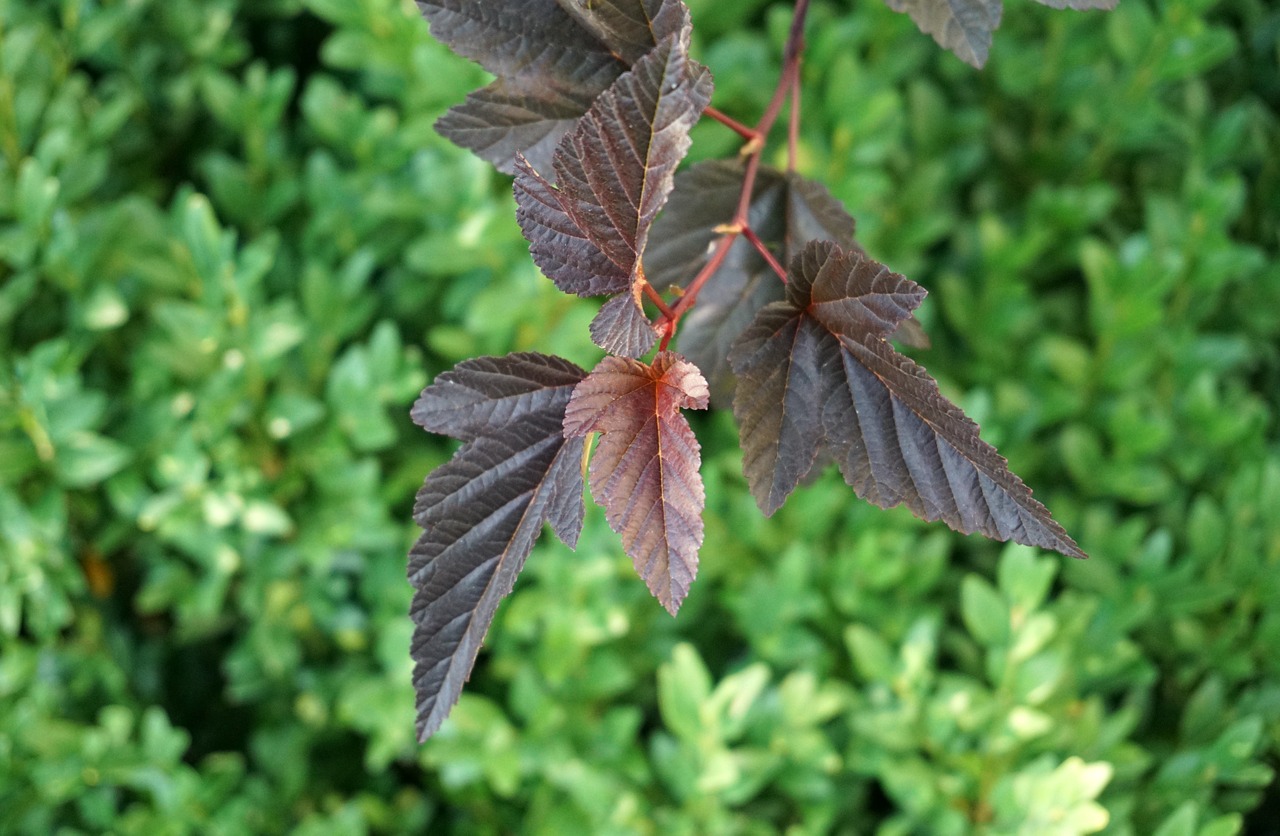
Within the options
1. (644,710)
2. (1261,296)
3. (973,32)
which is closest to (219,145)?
(644,710)

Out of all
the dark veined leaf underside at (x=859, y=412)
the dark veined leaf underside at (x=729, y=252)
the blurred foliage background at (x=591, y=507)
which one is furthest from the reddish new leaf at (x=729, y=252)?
the blurred foliage background at (x=591, y=507)

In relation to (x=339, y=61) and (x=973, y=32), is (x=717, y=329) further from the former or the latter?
(x=339, y=61)

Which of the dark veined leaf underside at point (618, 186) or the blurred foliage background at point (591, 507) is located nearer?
the dark veined leaf underside at point (618, 186)

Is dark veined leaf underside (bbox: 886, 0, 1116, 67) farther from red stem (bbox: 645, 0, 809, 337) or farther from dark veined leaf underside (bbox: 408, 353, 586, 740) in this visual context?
dark veined leaf underside (bbox: 408, 353, 586, 740)

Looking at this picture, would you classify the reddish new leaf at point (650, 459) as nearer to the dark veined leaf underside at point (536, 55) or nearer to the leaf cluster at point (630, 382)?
the leaf cluster at point (630, 382)

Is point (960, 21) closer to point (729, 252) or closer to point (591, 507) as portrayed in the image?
point (729, 252)

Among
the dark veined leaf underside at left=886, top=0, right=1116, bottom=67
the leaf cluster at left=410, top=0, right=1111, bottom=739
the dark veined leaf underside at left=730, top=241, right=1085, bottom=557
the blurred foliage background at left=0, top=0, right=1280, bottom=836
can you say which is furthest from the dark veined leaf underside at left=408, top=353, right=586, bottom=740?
the blurred foliage background at left=0, top=0, right=1280, bottom=836
